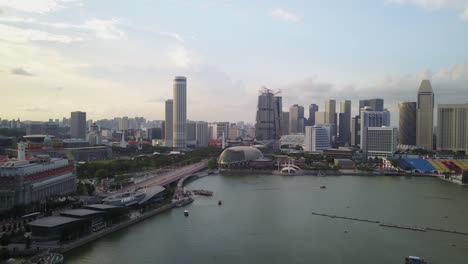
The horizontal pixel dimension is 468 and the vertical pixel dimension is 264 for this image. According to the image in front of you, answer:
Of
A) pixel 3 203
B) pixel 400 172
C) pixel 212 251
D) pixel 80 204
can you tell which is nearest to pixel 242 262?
pixel 212 251

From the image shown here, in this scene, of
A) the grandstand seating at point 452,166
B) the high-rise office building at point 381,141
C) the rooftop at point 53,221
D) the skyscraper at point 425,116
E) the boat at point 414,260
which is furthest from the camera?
the skyscraper at point 425,116

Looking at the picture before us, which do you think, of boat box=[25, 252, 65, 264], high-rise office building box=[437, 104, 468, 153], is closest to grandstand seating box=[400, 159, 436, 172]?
high-rise office building box=[437, 104, 468, 153]

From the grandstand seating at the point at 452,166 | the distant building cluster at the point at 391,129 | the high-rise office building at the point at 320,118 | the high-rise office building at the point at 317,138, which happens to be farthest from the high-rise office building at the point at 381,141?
the high-rise office building at the point at 320,118

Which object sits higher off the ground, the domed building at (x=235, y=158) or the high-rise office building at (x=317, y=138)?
the high-rise office building at (x=317, y=138)

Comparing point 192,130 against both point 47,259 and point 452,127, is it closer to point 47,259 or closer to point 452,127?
point 452,127

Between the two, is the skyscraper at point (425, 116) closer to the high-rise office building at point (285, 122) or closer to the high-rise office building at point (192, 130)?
the high-rise office building at point (285, 122)

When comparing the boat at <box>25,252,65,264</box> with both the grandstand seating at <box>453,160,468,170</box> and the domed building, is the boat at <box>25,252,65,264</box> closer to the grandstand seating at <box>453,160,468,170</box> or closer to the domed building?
the domed building
